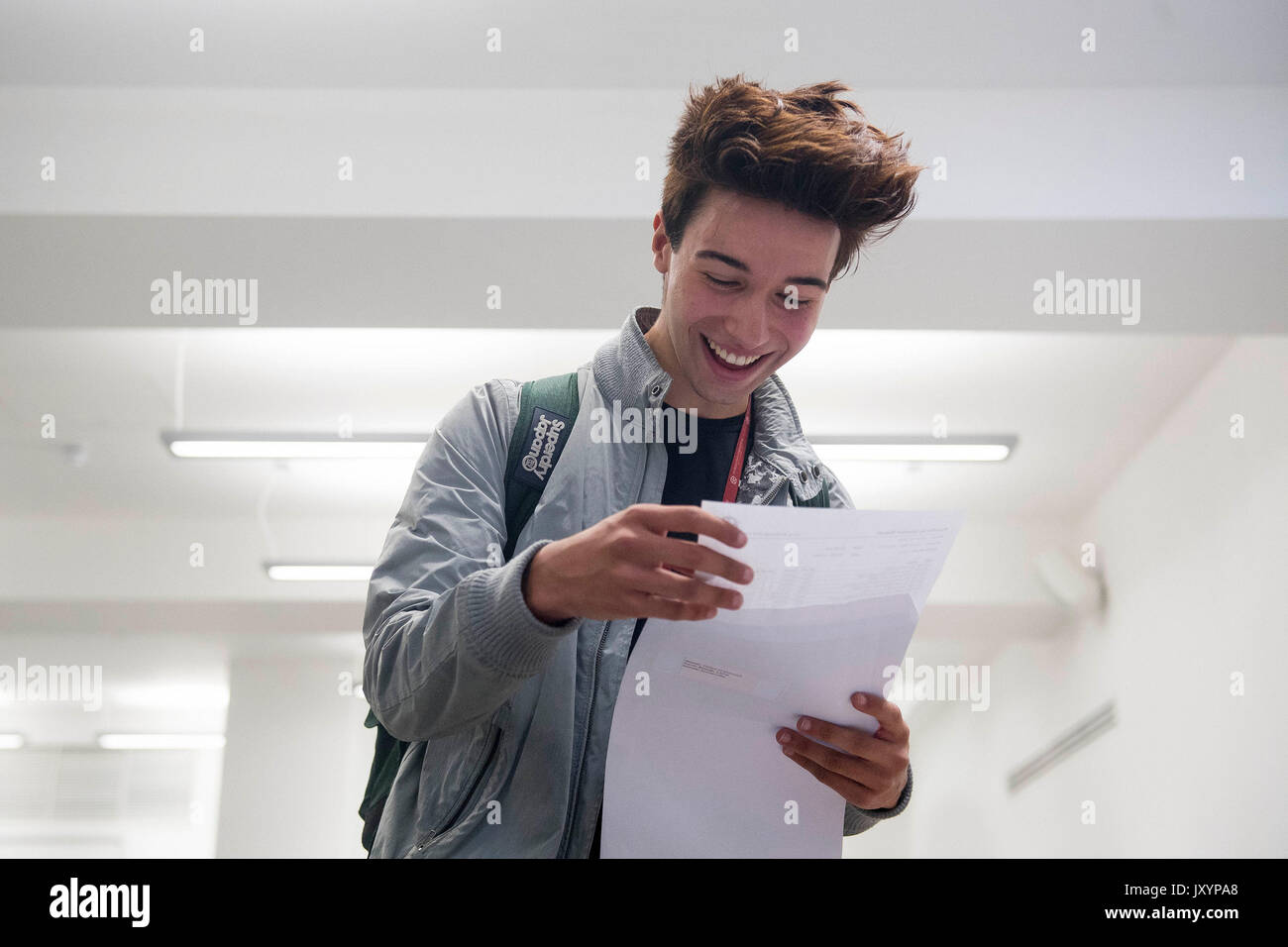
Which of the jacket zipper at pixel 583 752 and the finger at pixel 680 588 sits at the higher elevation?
the finger at pixel 680 588

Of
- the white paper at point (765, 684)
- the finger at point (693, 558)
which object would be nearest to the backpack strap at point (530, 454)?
the white paper at point (765, 684)

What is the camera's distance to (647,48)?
3.55 metres

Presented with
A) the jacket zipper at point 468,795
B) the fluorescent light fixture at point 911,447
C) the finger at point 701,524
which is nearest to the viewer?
the finger at point 701,524

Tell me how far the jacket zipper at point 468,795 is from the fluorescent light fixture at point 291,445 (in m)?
4.30

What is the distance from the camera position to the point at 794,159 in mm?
1237

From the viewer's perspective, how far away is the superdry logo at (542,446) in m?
1.10

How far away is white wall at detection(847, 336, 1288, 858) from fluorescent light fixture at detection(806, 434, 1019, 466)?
0.85 meters

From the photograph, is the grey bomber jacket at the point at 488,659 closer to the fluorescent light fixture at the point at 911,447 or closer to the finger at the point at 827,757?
the finger at the point at 827,757

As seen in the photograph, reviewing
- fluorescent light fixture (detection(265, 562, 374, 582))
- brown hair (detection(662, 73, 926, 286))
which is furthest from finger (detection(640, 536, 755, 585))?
fluorescent light fixture (detection(265, 562, 374, 582))

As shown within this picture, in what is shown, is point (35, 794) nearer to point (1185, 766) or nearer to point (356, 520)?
point (356, 520)

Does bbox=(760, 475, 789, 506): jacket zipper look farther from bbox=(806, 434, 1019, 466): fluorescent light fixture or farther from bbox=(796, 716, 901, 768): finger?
bbox=(806, 434, 1019, 466): fluorescent light fixture

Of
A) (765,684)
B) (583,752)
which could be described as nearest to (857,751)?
(765,684)
